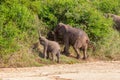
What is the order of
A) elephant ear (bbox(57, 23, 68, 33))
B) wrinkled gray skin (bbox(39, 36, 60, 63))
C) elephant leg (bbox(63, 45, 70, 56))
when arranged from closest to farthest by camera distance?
wrinkled gray skin (bbox(39, 36, 60, 63)) < elephant leg (bbox(63, 45, 70, 56)) < elephant ear (bbox(57, 23, 68, 33))

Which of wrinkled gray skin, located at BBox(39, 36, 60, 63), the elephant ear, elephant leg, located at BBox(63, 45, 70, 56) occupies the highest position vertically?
the elephant ear

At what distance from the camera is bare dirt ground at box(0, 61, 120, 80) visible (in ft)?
49.6

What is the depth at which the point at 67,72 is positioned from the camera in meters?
16.2

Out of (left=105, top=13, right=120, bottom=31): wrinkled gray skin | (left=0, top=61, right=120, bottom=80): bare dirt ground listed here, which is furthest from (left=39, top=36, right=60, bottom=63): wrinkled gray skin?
(left=105, top=13, right=120, bottom=31): wrinkled gray skin

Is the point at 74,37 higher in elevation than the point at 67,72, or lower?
higher

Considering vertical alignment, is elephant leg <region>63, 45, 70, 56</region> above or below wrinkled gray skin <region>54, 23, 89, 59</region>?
below

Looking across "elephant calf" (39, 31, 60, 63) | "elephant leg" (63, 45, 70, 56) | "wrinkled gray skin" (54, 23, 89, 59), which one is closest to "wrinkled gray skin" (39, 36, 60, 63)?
"elephant calf" (39, 31, 60, 63)

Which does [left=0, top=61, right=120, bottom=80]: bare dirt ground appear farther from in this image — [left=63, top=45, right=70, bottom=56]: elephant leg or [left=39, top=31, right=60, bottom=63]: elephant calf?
[left=63, top=45, right=70, bottom=56]: elephant leg

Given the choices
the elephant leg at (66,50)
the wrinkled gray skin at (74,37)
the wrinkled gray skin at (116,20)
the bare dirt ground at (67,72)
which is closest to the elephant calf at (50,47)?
the bare dirt ground at (67,72)

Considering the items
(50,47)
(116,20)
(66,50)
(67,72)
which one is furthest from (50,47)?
(116,20)

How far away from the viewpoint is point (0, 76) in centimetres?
1502

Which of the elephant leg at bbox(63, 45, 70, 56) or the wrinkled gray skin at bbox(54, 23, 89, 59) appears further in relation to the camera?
the wrinkled gray skin at bbox(54, 23, 89, 59)

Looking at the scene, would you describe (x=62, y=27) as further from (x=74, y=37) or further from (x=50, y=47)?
(x=50, y=47)

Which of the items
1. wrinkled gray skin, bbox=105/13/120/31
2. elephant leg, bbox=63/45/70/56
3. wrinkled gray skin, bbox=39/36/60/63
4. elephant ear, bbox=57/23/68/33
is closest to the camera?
wrinkled gray skin, bbox=39/36/60/63
